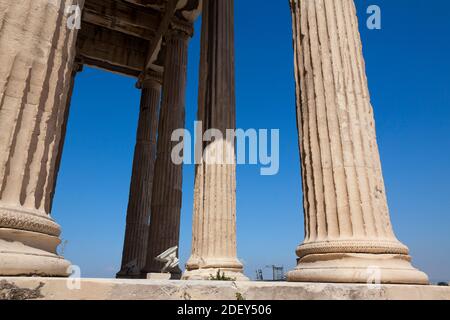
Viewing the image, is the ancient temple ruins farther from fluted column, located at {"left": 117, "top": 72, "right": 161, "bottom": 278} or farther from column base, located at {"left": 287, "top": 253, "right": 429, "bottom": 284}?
fluted column, located at {"left": 117, "top": 72, "right": 161, "bottom": 278}

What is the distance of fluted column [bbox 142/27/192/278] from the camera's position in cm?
3666

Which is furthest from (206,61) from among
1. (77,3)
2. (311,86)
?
(77,3)

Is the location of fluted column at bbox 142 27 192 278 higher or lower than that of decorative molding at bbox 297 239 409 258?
higher

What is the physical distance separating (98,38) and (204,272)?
157 feet

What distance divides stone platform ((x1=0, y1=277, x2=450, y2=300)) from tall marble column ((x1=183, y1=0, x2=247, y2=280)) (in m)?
13.2

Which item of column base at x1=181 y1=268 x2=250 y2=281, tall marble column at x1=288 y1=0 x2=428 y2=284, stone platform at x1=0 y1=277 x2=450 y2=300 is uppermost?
tall marble column at x1=288 y1=0 x2=428 y2=284

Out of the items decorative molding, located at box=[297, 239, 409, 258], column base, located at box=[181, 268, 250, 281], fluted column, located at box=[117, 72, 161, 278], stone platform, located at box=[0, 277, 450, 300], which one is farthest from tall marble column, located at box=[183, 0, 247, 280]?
fluted column, located at box=[117, 72, 161, 278]

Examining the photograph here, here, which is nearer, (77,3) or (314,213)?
(77,3)

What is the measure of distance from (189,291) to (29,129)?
277 inches

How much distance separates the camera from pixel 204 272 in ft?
77.5

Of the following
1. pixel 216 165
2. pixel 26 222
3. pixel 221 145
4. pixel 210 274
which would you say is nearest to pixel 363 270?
pixel 26 222

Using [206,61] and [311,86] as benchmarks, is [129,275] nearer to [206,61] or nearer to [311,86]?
[206,61]

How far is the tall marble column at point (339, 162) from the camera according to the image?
13.4 meters

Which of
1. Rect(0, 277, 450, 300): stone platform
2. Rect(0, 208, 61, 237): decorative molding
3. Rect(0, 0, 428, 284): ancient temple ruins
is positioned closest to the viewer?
Rect(0, 277, 450, 300): stone platform
